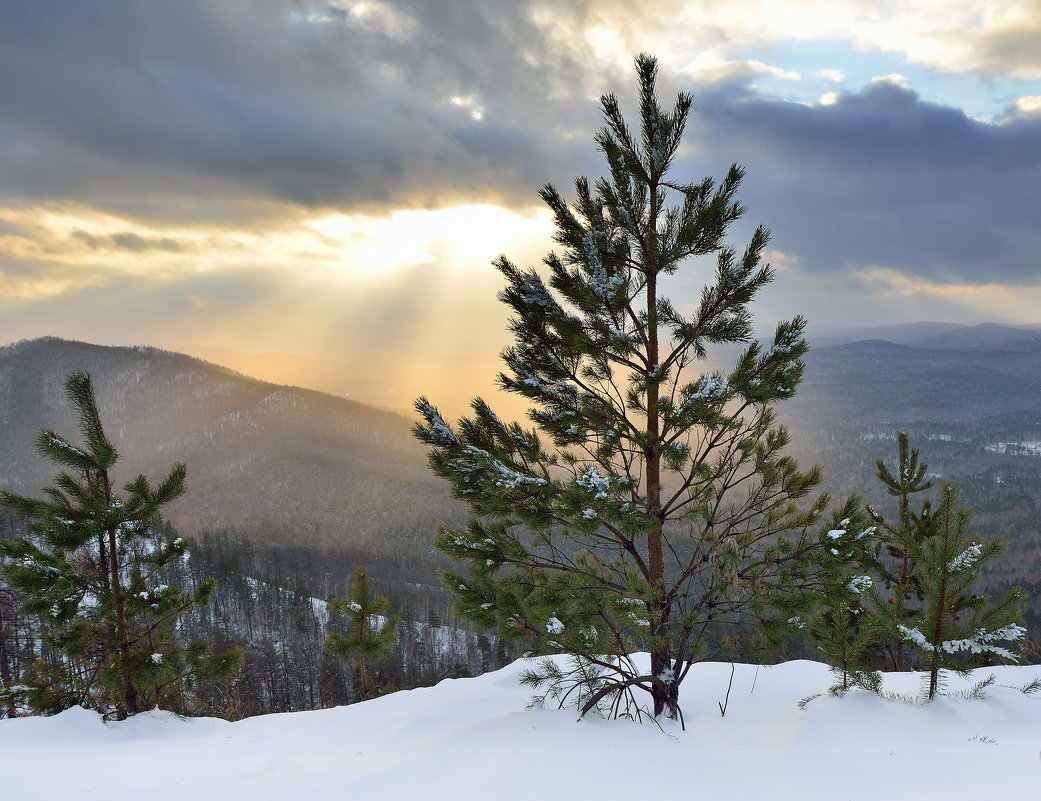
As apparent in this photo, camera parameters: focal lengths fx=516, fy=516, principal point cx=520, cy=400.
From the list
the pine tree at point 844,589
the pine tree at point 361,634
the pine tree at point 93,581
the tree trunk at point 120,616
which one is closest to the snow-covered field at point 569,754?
the pine tree at point 844,589

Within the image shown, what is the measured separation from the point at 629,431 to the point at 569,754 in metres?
3.92

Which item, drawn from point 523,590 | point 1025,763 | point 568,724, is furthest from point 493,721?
point 1025,763

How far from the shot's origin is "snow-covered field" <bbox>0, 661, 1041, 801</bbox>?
496 cm

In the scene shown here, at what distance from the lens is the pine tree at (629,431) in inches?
260

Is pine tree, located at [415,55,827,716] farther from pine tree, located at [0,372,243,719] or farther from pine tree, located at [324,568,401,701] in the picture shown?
pine tree, located at [324,568,401,701]

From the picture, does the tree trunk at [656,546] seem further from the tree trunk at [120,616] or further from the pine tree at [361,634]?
the pine tree at [361,634]

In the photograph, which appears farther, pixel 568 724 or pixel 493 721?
pixel 493 721

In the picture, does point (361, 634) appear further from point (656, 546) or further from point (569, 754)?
point (656, 546)

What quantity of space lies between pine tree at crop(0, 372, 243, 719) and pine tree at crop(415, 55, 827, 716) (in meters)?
6.54

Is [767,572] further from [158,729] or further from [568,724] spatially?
[158,729]

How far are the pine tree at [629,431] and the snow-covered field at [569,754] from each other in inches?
44.6

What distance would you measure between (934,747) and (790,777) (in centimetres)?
185

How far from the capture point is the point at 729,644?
8.86 meters

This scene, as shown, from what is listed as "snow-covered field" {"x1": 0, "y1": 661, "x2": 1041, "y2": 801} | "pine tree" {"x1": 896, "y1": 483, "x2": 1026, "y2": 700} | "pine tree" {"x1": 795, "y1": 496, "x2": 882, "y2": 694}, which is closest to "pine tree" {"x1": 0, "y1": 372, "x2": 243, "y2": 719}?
"snow-covered field" {"x1": 0, "y1": 661, "x2": 1041, "y2": 801}
